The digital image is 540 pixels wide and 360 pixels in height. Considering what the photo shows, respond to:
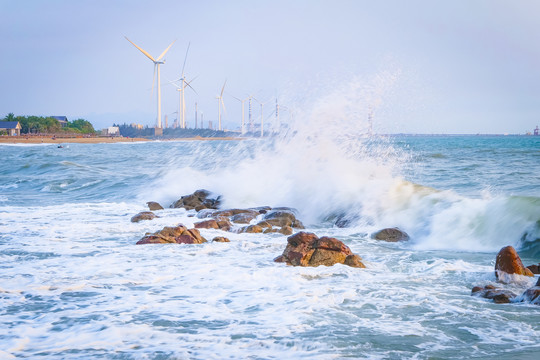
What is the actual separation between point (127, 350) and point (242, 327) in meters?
1.13

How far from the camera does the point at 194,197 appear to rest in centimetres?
1647

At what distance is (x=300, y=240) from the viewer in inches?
327

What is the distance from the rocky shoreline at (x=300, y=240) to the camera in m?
6.43

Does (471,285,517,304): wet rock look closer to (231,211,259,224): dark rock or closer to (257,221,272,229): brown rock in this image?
(257,221,272,229): brown rock

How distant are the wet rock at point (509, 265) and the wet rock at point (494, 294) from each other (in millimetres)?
573

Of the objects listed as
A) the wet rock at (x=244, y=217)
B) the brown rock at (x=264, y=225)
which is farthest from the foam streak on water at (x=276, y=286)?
the wet rock at (x=244, y=217)

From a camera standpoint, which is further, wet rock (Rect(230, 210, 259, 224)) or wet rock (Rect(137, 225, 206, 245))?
wet rock (Rect(230, 210, 259, 224))

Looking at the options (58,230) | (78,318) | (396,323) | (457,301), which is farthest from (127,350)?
(58,230)

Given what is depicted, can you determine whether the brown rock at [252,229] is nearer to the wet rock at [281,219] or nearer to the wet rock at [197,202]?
the wet rock at [281,219]

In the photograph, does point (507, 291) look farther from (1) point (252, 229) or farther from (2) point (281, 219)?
(2) point (281, 219)

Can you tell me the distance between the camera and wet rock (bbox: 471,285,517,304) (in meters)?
6.05

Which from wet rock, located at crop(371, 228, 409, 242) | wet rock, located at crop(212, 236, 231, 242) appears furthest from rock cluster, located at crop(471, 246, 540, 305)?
wet rock, located at crop(212, 236, 231, 242)

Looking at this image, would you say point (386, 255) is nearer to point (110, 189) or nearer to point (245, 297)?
point (245, 297)

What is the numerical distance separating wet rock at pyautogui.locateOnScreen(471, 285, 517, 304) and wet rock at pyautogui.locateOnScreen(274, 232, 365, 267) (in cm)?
183
